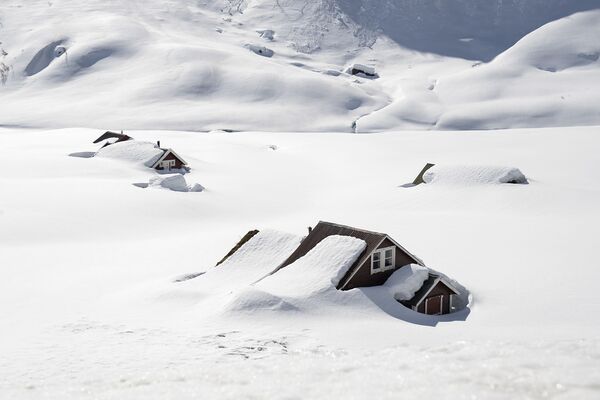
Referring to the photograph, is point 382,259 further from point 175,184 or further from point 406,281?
point 175,184

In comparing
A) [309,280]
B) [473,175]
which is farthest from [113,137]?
[309,280]

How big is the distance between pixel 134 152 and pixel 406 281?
120ft

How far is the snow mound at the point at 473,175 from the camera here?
1745 inches

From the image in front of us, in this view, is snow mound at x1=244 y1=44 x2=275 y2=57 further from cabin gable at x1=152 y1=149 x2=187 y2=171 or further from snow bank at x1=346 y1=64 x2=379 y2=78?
cabin gable at x1=152 y1=149 x2=187 y2=171

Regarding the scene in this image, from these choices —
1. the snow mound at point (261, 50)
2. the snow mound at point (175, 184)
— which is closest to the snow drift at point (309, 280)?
the snow mound at point (175, 184)

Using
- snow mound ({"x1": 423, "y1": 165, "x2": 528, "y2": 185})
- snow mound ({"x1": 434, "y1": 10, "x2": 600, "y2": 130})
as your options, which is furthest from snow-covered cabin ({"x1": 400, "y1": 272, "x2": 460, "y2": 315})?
snow mound ({"x1": 434, "y1": 10, "x2": 600, "y2": 130})

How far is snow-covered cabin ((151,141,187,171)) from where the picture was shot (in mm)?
52844

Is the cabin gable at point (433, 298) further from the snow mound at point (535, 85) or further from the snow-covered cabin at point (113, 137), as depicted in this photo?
the snow mound at point (535, 85)

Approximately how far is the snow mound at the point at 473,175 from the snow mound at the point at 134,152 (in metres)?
21.3

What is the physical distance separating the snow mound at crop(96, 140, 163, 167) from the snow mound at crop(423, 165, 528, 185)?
21261 mm

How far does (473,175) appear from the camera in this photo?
45.1m

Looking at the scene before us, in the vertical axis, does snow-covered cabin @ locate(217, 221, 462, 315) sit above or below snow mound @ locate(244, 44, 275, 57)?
below

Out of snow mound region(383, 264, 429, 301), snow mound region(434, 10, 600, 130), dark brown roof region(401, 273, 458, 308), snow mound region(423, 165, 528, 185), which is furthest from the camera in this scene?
snow mound region(434, 10, 600, 130)

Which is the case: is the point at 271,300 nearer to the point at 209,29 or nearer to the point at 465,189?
the point at 465,189
